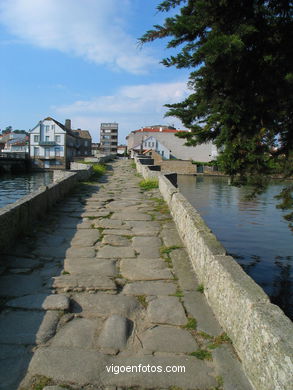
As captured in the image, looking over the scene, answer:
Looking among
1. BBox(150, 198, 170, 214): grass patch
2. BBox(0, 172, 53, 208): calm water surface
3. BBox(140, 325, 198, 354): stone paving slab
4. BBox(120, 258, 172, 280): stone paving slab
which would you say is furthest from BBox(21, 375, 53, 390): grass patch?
BBox(0, 172, 53, 208): calm water surface

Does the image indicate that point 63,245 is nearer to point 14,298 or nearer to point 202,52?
point 14,298

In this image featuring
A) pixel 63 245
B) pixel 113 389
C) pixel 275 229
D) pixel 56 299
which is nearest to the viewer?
pixel 113 389

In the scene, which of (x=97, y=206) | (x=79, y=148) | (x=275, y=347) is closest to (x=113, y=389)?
(x=275, y=347)

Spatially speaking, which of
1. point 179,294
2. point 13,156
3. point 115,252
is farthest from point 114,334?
point 13,156

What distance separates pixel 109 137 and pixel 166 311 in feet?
369

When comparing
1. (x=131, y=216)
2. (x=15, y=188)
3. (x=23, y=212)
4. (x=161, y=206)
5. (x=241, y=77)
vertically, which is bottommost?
(x=15, y=188)

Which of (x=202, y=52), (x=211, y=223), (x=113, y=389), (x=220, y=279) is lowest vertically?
(x=211, y=223)

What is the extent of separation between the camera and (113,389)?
2.13 meters

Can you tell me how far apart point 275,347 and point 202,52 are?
368 centimetres

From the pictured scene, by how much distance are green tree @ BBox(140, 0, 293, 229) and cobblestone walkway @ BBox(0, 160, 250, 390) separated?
89.5 inches

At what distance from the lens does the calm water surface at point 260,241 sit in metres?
9.05

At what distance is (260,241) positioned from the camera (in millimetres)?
14070

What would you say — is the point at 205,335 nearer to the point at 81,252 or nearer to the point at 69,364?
the point at 69,364

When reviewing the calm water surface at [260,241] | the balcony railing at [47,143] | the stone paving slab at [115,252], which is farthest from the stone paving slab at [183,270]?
the balcony railing at [47,143]
